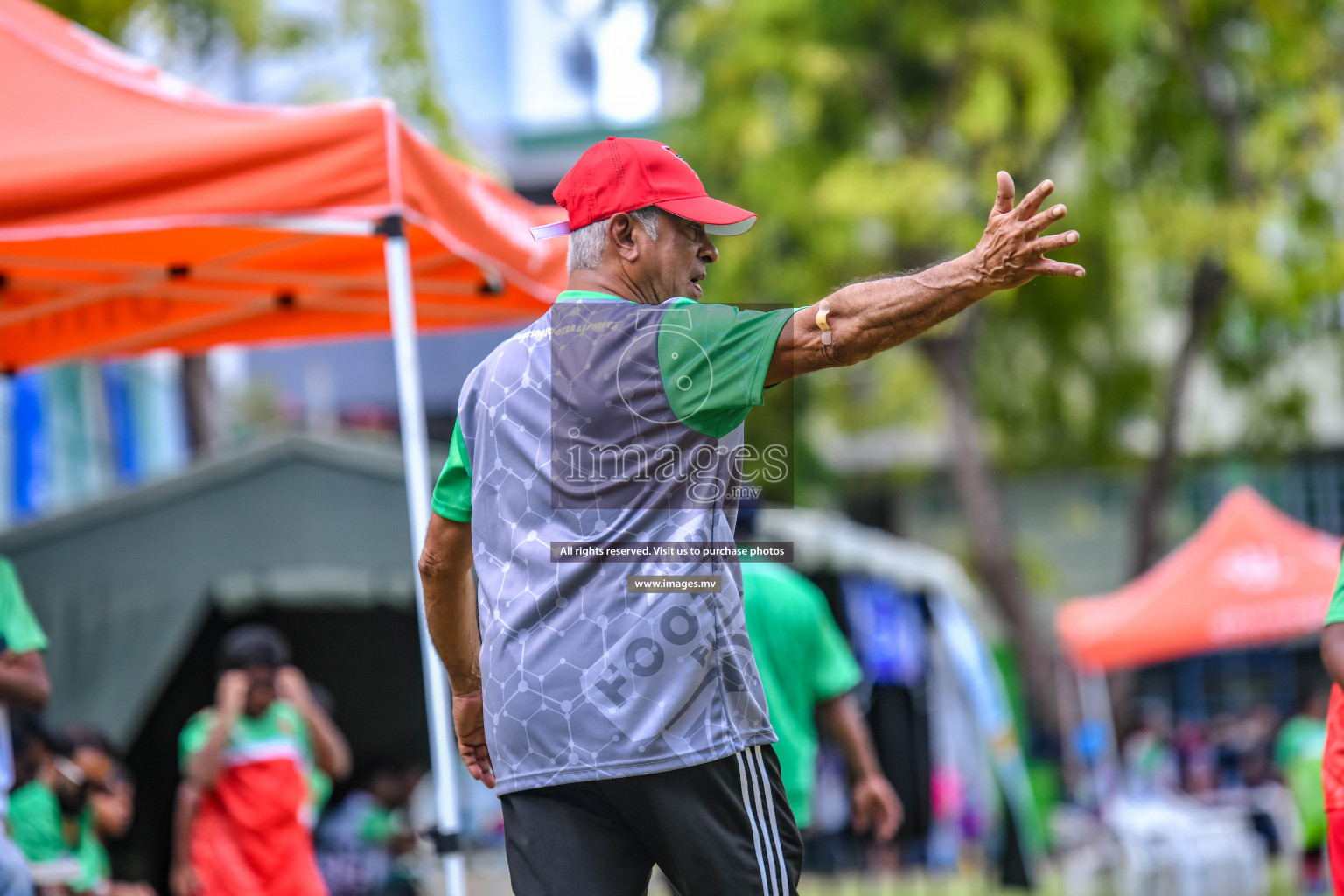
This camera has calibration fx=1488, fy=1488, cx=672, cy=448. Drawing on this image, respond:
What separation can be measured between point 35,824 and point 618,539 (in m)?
4.31

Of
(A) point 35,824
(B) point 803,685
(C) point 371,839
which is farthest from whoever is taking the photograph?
(C) point 371,839

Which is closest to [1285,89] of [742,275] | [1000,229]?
[742,275]

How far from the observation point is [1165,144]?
1703cm

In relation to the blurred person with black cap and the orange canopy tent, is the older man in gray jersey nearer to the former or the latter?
the orange canopy tent

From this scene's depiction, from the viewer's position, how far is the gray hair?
8.63 feet

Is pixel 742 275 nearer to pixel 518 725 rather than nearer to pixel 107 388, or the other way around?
pixel 107 388

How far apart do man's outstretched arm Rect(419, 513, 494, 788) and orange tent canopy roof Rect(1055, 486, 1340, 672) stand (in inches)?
424

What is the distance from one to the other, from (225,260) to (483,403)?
3.16 m

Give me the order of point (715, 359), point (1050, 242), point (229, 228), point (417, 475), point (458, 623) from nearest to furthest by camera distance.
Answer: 1. point (1050, 242)
2. point (715, 359)
3. point (458, 623)
4. point (417, 475)
5. point (229, 228)

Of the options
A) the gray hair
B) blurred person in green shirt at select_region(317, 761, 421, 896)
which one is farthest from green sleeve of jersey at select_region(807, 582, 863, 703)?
blurred person in green shirt at select_region(317, 761, 421, 896)

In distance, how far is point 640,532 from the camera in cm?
250

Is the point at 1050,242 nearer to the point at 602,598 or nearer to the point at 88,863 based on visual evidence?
the point at 602,598

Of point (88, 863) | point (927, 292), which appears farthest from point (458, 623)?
point (88, 863)

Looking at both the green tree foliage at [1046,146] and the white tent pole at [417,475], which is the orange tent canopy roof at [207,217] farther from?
the green tree foliage at [1046,146]
